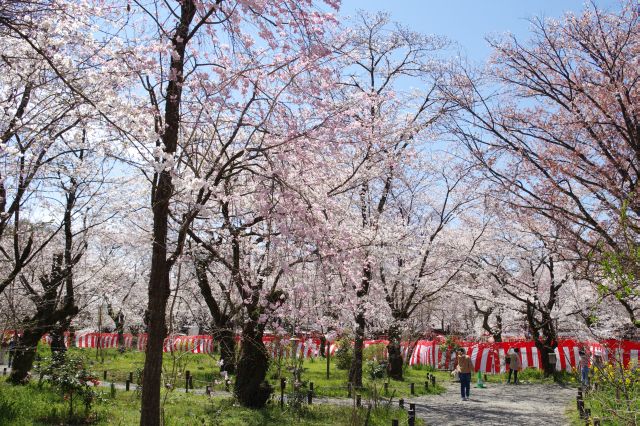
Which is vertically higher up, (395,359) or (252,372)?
(252,372)

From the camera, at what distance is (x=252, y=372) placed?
36.7 ft

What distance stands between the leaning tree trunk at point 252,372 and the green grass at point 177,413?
0.27 m

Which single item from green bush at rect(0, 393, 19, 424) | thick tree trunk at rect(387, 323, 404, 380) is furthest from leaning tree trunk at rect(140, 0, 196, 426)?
thick tree trunk at rect(387, 323, 404, 380)

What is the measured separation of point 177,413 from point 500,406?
8692mm

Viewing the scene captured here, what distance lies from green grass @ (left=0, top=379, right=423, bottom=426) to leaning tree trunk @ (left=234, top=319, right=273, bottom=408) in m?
0.27

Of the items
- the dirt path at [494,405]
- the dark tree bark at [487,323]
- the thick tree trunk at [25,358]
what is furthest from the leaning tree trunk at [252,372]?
the dark tree bark at [487,323]

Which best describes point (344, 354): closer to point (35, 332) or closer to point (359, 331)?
point (359, 331)

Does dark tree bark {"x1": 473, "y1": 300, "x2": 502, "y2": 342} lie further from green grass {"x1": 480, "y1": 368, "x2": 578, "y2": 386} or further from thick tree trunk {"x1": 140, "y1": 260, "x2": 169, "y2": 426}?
thick tree trunk {"x1": 140, "y1": 260, "x2": 169, "y2": 426}

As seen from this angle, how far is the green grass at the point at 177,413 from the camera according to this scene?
28.6 feet

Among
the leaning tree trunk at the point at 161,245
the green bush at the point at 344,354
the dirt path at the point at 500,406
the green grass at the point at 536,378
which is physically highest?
the leaning tree trunk at the point at 161,245

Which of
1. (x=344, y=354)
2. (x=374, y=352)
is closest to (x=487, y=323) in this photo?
(x=374, y=352)

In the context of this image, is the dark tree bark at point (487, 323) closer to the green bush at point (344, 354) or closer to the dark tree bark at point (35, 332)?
the green bush at point (344, 354)

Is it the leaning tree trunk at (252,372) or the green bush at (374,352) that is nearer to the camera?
the leaning tree trunk at (252,372)

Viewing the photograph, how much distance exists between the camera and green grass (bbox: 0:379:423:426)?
28.6ft
